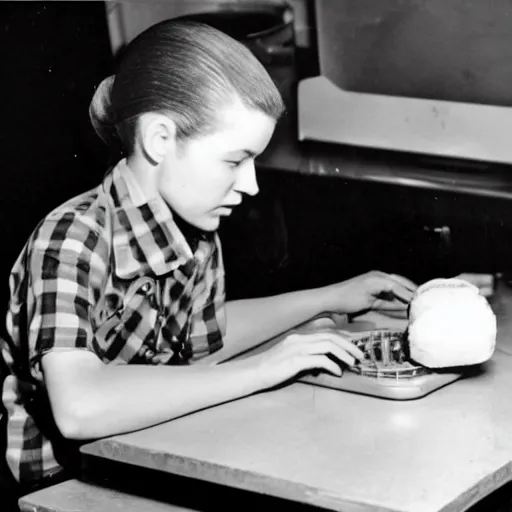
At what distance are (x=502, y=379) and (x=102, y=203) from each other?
592 mm

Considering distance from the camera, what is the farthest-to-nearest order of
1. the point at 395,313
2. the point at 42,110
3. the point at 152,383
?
the point at 395,313 < the point at 42,110 < the point at 152,383

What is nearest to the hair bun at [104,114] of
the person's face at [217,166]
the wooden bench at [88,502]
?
the person's face at [217,166]

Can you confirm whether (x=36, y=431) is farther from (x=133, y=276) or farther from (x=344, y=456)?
(x=344, y=456)

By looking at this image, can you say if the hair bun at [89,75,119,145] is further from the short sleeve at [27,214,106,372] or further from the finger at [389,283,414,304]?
the finger at [389,283,414,304]

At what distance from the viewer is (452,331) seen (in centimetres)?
118

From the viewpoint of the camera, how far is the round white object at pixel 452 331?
118 centimetres

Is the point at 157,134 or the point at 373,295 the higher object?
the point at 157,134

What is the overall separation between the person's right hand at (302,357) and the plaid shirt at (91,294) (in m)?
0.21

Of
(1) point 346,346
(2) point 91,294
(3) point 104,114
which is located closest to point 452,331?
(1) point 346,346

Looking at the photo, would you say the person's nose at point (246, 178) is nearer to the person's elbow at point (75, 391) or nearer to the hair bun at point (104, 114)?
the hair bun at point (104, 114)

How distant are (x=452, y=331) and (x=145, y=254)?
44 centimetres

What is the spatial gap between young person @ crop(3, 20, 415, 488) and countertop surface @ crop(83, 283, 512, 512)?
0.06 meters

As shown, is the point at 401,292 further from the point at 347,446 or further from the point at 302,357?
the point at 347,446

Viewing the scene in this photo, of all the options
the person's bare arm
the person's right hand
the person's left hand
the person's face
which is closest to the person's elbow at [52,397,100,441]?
the person's bare arm
